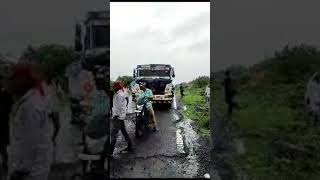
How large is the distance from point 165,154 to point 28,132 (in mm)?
2513

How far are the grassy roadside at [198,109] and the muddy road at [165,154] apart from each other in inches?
5.4

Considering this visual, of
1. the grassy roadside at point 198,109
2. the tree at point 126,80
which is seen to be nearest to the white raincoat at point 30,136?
the tree at point 126,80

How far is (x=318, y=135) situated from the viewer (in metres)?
8.94

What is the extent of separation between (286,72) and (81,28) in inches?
126

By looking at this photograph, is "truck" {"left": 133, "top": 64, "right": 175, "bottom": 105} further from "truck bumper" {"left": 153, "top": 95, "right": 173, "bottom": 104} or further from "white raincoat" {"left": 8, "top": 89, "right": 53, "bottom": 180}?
"white raincoat" {"left": 8, "top": 89, "right": 53, "bottom": 180}

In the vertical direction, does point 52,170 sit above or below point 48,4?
below

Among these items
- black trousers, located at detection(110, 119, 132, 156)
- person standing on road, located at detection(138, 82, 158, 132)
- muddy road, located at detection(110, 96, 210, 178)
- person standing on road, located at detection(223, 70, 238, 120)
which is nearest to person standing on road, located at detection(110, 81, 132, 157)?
black trousers, located at detection(110, 119, 132, 156)

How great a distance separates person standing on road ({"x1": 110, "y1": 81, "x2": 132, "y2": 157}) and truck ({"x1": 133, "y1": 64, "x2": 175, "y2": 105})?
117 cm

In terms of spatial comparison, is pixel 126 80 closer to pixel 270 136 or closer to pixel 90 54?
pixel 90 54

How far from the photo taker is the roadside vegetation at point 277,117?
8883mm

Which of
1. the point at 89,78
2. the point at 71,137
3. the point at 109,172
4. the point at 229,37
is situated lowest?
the point at 109,172

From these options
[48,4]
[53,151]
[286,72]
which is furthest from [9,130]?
[286,72]

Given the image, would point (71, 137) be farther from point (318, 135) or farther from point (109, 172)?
point (318, 135)

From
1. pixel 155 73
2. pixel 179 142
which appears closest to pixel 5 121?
pixel 179 142
